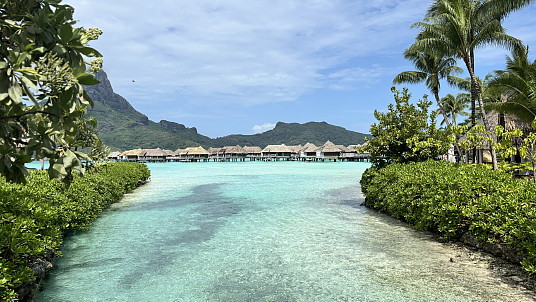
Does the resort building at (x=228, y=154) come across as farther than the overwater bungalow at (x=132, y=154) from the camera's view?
No

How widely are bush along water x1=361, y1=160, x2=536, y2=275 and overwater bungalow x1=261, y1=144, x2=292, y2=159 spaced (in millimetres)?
64158

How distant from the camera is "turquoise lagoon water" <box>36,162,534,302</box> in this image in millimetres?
5047

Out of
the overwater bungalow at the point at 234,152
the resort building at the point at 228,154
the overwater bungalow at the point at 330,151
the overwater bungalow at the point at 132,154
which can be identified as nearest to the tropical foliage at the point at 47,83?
the overwater bungalow at the point at 330,151

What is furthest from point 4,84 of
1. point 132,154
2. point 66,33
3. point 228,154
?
point 132,154

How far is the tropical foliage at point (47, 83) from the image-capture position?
2.14 meters

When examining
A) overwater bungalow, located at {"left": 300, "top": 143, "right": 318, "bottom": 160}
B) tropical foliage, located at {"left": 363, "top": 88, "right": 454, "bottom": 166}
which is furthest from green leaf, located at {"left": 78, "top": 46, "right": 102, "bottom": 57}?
overwater bungalow, located at {"left": 300, "top": 143, "right": 318, "bottom": 160}

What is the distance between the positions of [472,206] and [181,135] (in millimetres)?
138494

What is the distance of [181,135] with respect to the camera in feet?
455

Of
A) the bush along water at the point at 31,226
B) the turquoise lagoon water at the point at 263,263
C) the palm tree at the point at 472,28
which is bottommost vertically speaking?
the turquoise lagoon water at the point at 263,263

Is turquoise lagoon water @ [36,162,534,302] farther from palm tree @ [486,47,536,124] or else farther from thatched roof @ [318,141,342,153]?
thatched roof @ [318,141,342,153]

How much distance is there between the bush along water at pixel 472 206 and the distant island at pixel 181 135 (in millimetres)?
103409

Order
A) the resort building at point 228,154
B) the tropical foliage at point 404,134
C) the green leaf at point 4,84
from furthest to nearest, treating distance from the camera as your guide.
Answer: the resort building at point 228,154
the tropical foliage at point 404,134
the green leaf at point 4,84

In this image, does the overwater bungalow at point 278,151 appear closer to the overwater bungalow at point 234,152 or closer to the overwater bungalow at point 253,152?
the overwater bungalow at point 253,152

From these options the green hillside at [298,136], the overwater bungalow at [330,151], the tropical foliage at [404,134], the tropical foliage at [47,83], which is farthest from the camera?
the green hillside at [298,136]
